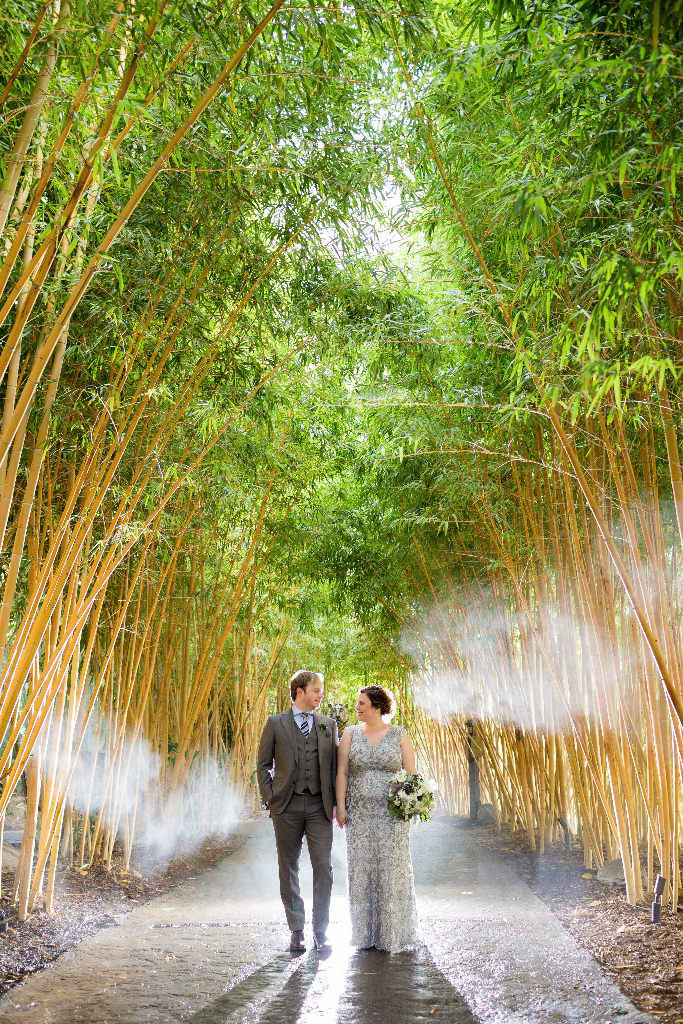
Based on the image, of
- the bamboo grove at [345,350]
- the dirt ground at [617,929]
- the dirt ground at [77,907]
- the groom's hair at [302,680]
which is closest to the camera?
the bamboo grove at [345,350]

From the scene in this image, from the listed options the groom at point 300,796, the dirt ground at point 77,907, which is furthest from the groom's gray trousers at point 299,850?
the dirt ground at point 77,907

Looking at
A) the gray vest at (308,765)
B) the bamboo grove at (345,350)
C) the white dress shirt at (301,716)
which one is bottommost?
the gray vest at (308,765)

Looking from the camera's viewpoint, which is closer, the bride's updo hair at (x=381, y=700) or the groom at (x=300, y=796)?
the groom at (x=300, y=796)

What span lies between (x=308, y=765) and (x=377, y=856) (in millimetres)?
455

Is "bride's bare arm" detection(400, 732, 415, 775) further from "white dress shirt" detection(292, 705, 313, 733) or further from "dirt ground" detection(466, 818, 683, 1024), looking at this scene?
"dirt ground" detection(466, 818, 683, 1024)

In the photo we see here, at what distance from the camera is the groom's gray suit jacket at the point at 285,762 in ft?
10.3

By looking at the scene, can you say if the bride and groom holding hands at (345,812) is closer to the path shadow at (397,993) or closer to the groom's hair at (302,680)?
the groom's hair at (302,680)

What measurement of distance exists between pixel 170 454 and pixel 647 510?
8.42 ft

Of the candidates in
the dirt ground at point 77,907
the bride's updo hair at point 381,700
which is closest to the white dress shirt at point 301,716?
the bride's updo hair at point 381,700

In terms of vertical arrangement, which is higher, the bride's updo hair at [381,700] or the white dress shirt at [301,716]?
the bride's updo hair at [381,700]

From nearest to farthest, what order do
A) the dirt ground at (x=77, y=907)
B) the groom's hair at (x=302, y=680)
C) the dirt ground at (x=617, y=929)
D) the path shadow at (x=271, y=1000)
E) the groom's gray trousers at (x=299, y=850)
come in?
the path shadow at (x=271, y=1000)
the dirt ground at (x=617, y=929)
the dirt ground at (x=77, y=907)
the groom's gray trousers at (x=299, y=850)
the groom's hair at (x=302, y=680)

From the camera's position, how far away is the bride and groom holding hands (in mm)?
3100

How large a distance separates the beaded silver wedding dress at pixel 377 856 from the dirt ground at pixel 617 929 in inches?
30.6

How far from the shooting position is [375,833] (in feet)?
10.3
